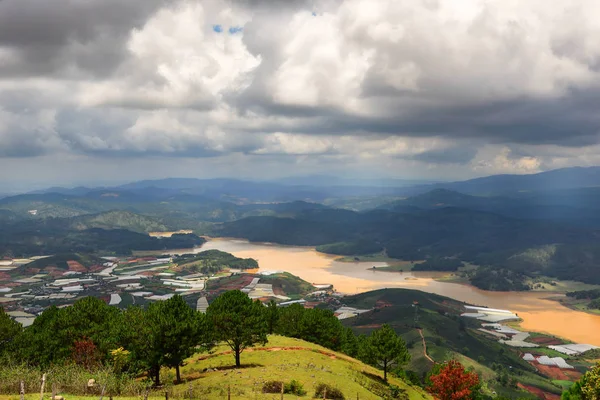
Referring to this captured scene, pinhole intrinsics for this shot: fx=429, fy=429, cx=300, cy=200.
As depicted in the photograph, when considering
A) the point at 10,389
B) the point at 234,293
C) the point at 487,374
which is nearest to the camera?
the point at 10,389

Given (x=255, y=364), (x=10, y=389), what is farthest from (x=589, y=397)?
(x=10, y=389)

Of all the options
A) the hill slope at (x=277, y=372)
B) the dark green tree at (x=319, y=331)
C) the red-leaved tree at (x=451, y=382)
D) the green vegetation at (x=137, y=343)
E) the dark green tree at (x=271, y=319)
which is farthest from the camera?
the dark green tree at (x=271, y=319)

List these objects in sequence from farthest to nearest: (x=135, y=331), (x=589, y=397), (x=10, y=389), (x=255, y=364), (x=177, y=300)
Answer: (x=255, y=364) < (x=177, y=300) < (x=135, y=331) < (x=589, y=397) < (x=10, y=389)

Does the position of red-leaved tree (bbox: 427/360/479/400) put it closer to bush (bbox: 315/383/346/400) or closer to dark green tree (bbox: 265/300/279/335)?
bush (bbox: 315/383/346/400)

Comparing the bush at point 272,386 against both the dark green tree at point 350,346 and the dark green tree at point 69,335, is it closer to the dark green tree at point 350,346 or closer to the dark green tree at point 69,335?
the dark green tree at point 69,335

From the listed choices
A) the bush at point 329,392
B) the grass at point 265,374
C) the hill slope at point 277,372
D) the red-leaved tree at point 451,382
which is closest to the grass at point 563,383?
the red-leaved tree at point 451,382

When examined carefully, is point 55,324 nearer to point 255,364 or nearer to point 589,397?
point 255,364

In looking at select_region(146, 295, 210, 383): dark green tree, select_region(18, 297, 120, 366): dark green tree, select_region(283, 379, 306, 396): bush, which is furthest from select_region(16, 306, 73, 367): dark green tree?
select_region(283, 379, 306, 396): bush
